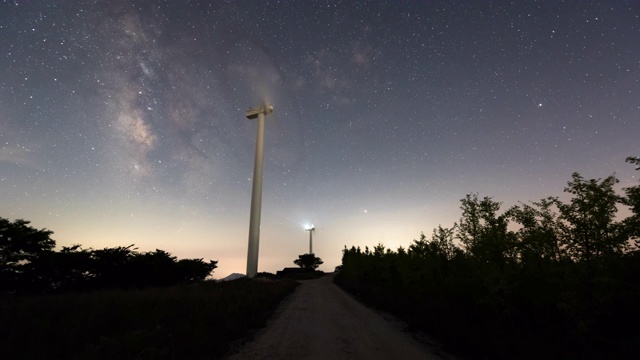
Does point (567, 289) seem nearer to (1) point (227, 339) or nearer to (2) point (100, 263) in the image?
(1) point (227, 339)

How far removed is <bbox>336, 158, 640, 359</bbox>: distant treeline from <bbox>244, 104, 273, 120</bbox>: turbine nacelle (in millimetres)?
40364

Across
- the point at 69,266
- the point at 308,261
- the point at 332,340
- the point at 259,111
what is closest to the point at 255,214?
the point at 259,111

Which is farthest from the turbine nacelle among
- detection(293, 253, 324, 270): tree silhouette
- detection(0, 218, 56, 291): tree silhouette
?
detection(293, 253, 324, 270): tree silhouette

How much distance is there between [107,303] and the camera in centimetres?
1235

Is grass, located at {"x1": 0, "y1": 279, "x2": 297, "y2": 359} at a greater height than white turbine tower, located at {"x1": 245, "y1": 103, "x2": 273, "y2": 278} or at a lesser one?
lesser

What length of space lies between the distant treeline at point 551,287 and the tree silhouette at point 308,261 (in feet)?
307

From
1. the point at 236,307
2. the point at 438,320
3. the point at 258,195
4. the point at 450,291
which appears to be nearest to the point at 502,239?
the point at 438,320

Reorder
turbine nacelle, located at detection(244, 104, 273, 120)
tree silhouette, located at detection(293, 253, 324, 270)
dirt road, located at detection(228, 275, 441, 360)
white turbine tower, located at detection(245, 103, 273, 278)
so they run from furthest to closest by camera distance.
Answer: tree silhouette, located at detection(293, 253, 324, 270) < turbine nacelle, located at detection(244, 104, 273, 120) < white turbine tower, located at detection(245, 103, 273, 278) < dirt road, located at detection(228, 275, 441, 360)

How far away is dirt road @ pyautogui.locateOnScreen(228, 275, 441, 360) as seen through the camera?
8.69m

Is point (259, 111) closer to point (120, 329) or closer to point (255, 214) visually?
point (255, 214)

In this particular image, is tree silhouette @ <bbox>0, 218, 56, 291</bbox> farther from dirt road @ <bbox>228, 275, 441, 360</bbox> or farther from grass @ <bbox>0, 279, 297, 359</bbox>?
dirt road @ <bbox>228, 275, 441, 360</bbox>

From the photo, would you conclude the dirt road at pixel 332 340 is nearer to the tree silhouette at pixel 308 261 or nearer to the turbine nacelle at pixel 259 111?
the turbine nacelle at pixel 259 111

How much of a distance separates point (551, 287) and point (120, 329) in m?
13.7

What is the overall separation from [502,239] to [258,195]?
34.5 metres
